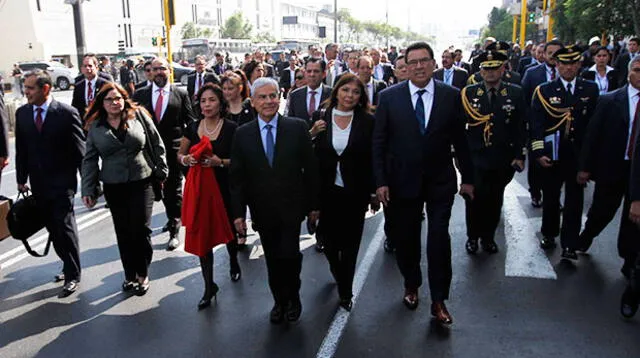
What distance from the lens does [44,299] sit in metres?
5.39

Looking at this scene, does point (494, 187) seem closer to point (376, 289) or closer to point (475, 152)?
point (475, 152)

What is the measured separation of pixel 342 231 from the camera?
192 inches

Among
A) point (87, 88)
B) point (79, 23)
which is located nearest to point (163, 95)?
point (87, 88)

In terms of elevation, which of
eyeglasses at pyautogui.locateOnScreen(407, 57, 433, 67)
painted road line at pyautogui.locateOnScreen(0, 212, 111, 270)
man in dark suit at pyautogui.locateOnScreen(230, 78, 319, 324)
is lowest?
painted road line at pyautogui.locateOnScreen(0, 212, 111, 270)

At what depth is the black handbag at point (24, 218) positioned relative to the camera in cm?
529

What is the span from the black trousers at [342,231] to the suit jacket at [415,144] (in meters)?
0.41

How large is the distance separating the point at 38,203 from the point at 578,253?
5429mm

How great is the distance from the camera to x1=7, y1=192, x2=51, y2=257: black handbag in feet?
17.4

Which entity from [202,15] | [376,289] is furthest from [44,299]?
[202,15]

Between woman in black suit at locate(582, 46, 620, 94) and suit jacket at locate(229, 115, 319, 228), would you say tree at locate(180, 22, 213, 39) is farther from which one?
suit jacket at locate(229, 115, 319, 228)

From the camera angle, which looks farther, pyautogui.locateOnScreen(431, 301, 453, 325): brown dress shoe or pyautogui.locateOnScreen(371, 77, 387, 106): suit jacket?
pyautogui.locateOnScreen(371, 77, 387, 106): suit jacket

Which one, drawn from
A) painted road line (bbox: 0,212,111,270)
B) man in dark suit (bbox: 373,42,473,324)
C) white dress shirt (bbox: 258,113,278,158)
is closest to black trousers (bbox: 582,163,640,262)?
man in dark suit (bbox: 373,42,473,324)

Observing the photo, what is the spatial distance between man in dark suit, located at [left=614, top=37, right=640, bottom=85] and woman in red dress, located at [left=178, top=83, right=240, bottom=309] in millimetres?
9594

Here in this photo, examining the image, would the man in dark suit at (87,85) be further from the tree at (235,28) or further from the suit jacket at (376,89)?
the tree at (235,28)
